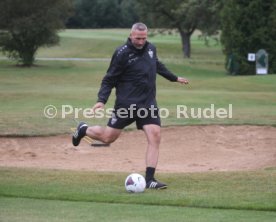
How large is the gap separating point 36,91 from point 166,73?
59.6 feet

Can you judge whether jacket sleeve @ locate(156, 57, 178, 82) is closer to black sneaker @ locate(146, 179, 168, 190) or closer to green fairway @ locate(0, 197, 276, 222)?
black sneaker @ locate(146, 179, 168, 190)

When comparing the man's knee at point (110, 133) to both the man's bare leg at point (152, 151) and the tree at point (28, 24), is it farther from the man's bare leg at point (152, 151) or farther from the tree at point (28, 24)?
the tree at point (28, 24)

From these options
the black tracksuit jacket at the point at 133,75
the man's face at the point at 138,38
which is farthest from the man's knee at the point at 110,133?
the man's face at the point at 138,38

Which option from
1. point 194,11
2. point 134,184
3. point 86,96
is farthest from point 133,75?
point 194,11

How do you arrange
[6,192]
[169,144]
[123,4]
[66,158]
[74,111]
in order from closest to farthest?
[6,192] < [66,158] < [169,144] < [74,111] < [123,4]

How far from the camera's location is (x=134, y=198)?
9.10 metres

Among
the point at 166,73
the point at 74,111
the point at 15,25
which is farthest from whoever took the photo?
the point at 15,25

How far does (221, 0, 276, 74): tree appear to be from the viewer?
3909 centimetres

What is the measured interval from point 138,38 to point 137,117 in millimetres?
1064

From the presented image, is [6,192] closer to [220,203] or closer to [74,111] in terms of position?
[220,203]

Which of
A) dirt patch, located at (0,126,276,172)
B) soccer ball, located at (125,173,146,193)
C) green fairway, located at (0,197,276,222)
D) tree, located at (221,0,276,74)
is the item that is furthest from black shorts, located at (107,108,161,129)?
tree, located at (221,0,276,74)

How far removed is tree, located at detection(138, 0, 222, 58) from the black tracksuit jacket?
37745mm

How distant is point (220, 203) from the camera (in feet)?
28.5

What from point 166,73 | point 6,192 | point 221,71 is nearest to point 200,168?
point 166,73
